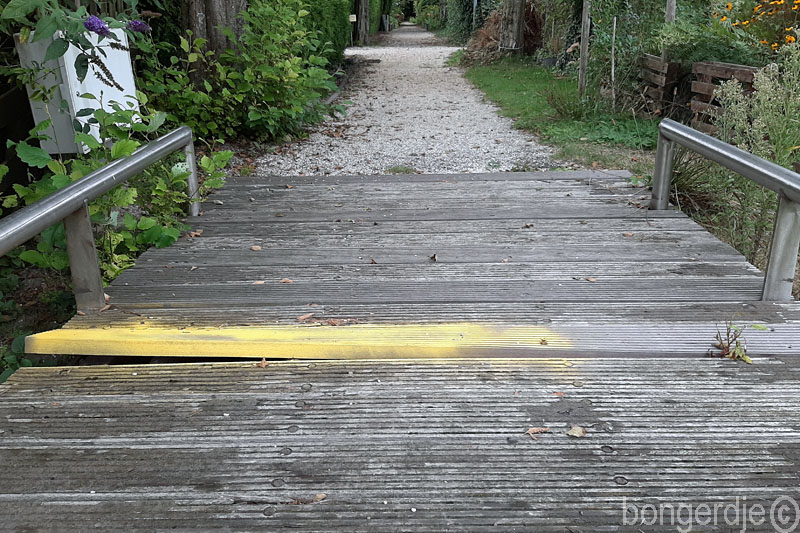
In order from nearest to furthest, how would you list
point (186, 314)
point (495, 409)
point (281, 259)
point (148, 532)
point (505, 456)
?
point (148, 532)
point (505, 456)
point (495, 409)
point (186, 314)
point (281, 259)

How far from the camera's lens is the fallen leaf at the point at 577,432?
1800 mm

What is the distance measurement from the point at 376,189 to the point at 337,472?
11.5 ft

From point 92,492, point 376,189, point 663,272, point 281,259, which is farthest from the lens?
point 376,189

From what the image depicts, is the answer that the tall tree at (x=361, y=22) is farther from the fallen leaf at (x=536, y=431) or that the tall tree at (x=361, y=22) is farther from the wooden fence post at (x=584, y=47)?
the fallen leaf at (x=536, y=431)

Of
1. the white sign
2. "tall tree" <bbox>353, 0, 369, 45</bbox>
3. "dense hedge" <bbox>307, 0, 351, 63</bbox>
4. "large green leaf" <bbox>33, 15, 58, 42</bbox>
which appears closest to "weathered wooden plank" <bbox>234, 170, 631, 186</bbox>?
the white sign

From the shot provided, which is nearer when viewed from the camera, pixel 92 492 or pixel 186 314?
pixel 92 492

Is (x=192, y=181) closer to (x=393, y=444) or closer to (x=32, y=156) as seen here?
(x=32, y=156)

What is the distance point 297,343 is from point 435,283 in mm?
978

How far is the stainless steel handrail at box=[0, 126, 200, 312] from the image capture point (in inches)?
81.7

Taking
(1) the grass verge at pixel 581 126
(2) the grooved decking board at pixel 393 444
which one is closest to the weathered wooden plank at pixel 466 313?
(2) the grooved decking board at pixel 393 444

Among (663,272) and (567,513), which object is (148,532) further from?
(663,272)

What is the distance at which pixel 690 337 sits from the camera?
2381 mm

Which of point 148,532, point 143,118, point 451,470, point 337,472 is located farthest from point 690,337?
point 143,118
